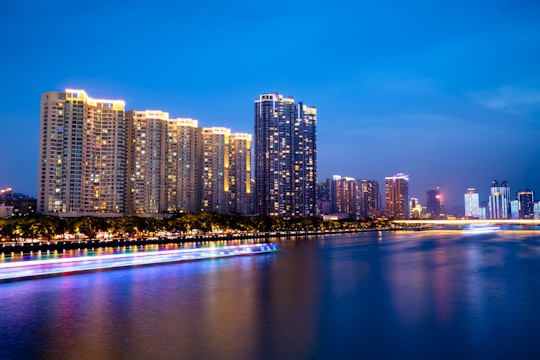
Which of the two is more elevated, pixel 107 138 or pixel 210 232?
pixel 107 138

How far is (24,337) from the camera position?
47.1 feet

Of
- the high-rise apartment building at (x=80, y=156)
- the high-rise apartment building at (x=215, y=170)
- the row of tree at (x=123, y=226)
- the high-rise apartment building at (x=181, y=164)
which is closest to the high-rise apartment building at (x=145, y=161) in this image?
the high-rise apartment building at (x=181, y=164)

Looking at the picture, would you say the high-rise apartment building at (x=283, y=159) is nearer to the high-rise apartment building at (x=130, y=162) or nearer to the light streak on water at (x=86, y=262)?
the high-rise apartment building at (x=130, y=162)

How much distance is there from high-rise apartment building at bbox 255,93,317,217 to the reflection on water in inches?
4047

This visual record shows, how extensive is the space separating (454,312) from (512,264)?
2413 centimetres

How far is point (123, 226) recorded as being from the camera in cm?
6712

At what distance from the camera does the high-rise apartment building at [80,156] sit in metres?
80.5

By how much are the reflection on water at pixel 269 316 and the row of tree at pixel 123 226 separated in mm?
32337

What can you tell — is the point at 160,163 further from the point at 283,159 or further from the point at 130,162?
the point at 283,159

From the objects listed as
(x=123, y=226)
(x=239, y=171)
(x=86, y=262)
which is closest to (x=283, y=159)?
(x=239, y=171)

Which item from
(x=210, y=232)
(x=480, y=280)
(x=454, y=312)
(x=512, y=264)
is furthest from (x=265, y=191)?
(x=454, y=312)

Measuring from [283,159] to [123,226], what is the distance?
7415 centimetres

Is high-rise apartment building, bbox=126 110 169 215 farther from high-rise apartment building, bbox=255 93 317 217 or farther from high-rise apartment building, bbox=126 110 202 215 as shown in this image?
high-rise apartment building, bbox=255 93 317 217

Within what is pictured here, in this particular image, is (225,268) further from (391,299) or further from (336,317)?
(336,317)
